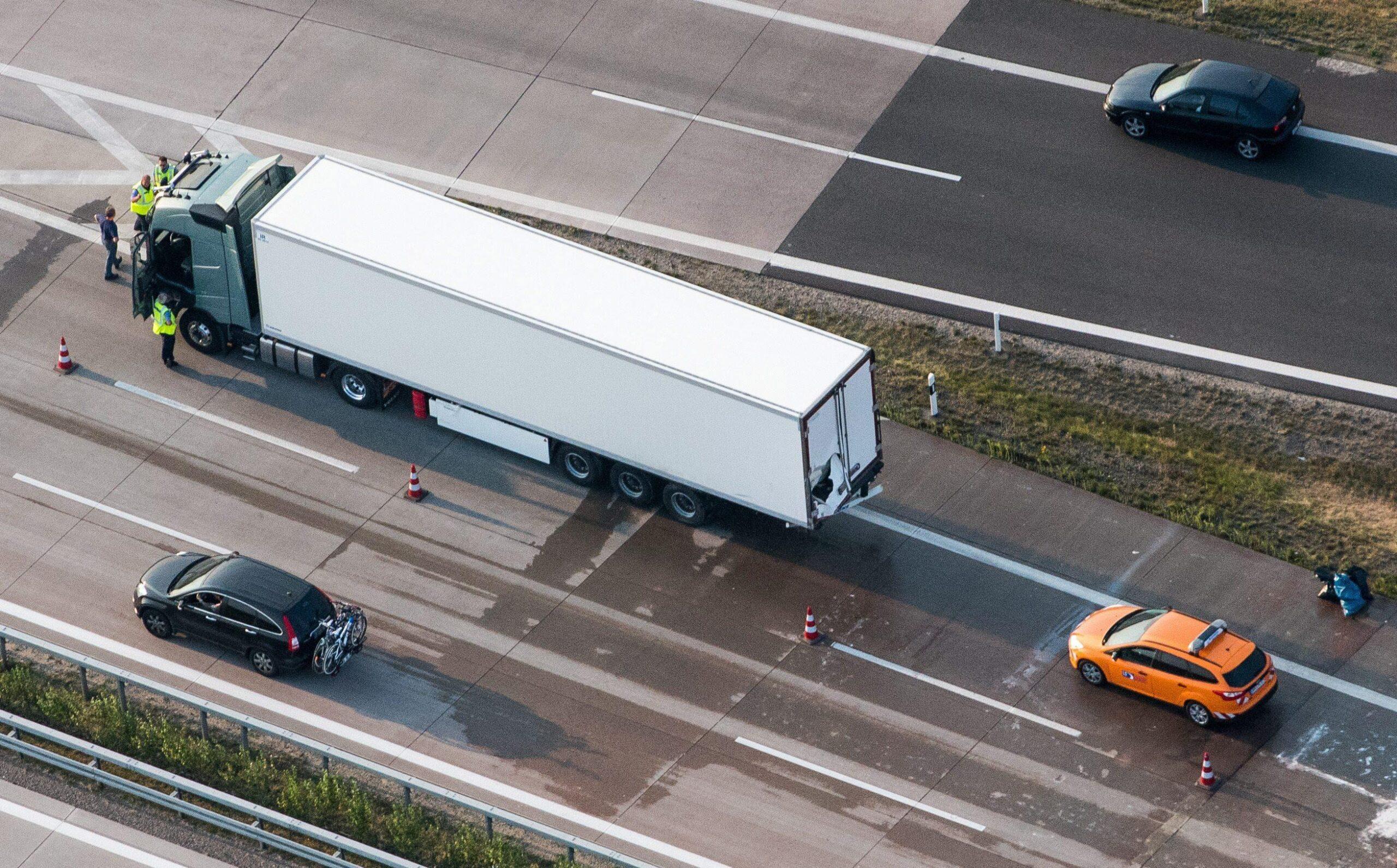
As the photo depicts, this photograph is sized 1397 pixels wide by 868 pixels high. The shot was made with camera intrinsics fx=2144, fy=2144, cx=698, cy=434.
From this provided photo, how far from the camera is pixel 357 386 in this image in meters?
39.2

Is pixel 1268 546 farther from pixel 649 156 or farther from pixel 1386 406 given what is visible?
pixel 649 156

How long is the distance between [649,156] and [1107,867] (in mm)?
19271

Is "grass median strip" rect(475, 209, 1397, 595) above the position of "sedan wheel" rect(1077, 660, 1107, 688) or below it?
above

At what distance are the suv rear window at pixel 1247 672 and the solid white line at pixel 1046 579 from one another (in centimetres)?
162

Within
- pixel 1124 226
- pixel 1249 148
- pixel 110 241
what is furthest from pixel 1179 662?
pixel 110 241

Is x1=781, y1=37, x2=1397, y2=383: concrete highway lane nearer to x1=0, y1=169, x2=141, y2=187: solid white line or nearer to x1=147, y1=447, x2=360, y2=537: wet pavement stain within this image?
x1=147, y1=447, x2=360, y2=537: wet pavement stain

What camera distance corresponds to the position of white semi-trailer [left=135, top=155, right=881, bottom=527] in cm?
3512

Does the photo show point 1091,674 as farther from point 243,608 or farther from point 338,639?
point 243,608

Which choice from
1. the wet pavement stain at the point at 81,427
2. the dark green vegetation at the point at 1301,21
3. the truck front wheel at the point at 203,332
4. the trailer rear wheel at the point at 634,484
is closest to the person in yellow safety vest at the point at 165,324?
the truck front wheel at the point at 203,332

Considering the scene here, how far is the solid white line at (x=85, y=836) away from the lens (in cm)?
3064

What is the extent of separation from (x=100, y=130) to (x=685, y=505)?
56.3ft

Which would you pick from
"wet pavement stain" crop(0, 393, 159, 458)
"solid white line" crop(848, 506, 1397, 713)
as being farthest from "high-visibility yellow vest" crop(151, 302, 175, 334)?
"solid white line" crop(848, 506, 1397, 713)

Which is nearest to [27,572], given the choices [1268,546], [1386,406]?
[1268,546]

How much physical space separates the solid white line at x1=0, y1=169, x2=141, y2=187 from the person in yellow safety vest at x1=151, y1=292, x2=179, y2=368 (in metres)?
5.28
